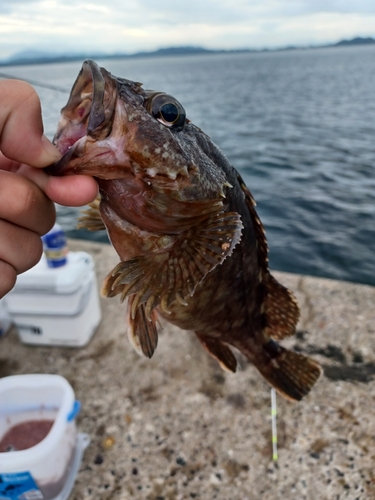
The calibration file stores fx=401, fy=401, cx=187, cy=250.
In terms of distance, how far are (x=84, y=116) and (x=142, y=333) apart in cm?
101

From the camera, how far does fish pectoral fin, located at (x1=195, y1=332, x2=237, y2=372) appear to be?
233 centimetres

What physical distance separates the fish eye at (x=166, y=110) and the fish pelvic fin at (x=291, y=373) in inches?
61.5

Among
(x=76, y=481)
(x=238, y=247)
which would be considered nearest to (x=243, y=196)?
(x=238, y=247)

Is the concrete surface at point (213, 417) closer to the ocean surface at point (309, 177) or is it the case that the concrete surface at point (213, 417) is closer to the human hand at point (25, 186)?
the human hand at point (25, 186)

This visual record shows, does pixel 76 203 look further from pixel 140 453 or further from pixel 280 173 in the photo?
pixel 280 173

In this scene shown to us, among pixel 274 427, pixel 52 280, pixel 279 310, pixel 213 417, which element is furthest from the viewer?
pixel 52 280

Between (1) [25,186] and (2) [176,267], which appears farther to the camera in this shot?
(2) [176,267]

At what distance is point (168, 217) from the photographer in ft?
5.34

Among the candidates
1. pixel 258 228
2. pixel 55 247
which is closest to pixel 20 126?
pixel 258 228

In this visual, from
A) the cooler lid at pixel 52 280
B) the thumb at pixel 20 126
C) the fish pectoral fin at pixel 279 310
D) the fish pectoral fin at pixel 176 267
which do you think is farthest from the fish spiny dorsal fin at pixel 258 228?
the cooler lid at pixel 52 280

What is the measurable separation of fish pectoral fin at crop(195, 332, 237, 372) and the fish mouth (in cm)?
132

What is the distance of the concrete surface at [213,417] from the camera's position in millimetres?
2678

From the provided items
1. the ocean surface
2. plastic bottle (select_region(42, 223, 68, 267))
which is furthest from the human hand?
plastic bottle (select_region(42, 223, 68, 267))

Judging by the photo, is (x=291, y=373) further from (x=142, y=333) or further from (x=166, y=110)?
(x=166, y=110)
